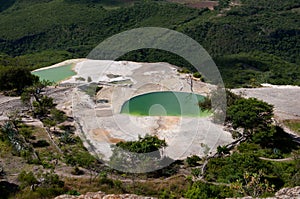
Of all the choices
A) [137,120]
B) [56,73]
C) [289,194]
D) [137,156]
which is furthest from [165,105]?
[289,194]

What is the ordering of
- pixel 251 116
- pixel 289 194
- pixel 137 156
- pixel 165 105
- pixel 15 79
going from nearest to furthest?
1. pixel 289 194
2. pixel 137 156
3. pixel 251 116
4. pixel 165 105
5. pixel 15 79

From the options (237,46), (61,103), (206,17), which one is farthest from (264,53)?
(61,103)

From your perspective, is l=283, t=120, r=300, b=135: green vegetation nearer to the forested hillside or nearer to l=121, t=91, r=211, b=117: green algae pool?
l=121, t=91, r=211, b=117: green algae pool

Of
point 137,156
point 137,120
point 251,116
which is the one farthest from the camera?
point 137,120

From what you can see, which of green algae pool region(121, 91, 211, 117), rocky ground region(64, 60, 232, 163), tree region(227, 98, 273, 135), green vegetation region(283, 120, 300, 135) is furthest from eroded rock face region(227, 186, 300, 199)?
green algae pool region(121, 91, 211, 117)

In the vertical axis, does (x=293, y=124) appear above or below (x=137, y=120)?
below

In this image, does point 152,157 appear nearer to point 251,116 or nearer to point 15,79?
point 251,116

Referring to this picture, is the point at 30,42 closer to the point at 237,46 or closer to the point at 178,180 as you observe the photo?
the point at 237,46
